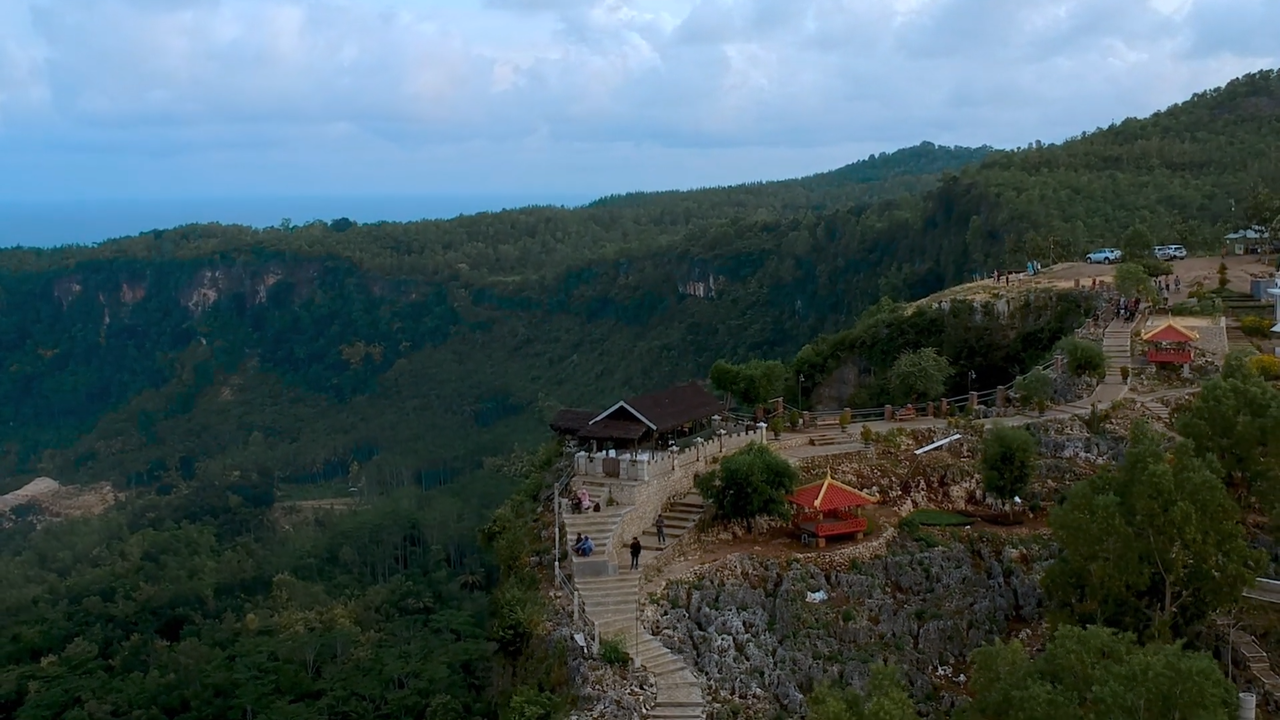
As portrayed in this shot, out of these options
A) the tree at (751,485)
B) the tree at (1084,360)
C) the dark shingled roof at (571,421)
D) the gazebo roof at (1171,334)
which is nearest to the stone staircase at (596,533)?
the tree at (751,485)

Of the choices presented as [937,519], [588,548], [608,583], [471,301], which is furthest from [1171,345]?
[471,301]

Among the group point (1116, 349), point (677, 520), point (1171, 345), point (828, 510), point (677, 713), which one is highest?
point (1171, 345)

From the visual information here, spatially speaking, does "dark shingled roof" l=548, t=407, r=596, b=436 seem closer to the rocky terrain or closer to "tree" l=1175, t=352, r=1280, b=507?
the rocky terrain

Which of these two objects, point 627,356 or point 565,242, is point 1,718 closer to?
point 627,356

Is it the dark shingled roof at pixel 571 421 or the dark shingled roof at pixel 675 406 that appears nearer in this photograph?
the dark shingled roof at pixel 675 406

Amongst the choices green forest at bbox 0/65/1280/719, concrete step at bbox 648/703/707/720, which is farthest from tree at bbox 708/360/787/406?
concrete step at bbox 648/703/707/720

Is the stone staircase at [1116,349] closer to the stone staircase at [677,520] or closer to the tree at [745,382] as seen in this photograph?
the tree at [745,382]

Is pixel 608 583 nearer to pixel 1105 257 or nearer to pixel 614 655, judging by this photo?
pixel 614 655
